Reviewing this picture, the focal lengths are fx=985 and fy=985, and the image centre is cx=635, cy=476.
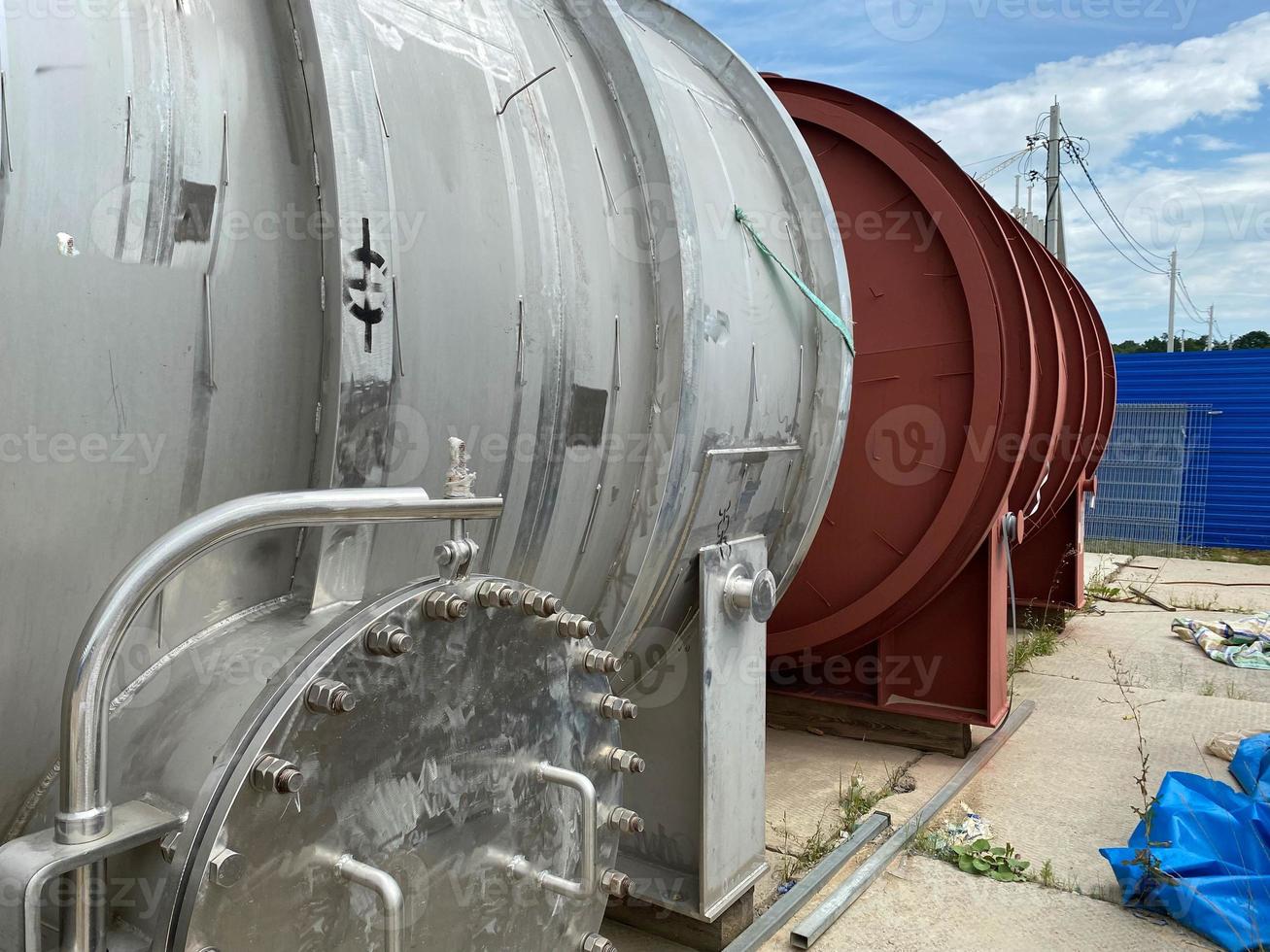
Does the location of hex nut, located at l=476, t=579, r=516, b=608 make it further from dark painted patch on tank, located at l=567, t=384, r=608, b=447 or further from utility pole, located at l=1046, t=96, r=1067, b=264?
utility pole, located at l=1046, t=96, r=1067, b=264

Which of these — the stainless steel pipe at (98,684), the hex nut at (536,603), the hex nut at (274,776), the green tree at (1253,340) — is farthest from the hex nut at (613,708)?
the green tree at (1253,340)

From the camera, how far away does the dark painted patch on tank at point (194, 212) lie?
121cm

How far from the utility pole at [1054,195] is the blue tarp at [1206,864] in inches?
435

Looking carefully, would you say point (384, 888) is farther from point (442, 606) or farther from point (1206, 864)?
→ point (1206, 864)

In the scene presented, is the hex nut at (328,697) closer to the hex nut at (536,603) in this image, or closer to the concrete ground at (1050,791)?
the hex nut at (536,603)

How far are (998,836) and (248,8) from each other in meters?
3.48

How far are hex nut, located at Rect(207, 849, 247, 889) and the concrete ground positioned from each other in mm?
1992

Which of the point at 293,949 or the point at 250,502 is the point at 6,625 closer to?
the point at 250,502

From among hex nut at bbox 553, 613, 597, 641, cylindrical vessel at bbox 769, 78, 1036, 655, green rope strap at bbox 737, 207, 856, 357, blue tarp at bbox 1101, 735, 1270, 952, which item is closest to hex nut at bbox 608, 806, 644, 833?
hex nut at bbox 553, 613, 597, 641

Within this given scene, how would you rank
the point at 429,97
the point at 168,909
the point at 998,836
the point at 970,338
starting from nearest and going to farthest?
the point at 168,909 < the point at 429,97 < the point at 998,836 < the point at 970,338

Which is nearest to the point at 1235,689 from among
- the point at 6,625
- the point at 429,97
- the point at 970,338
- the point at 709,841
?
the point at 970,338

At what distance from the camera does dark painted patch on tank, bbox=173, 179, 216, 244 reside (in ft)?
3.96

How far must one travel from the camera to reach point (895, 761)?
14.0ft

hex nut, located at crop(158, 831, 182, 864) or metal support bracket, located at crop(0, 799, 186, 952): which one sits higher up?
metal support bracket, located at crop(0, 799, 186, 952)
